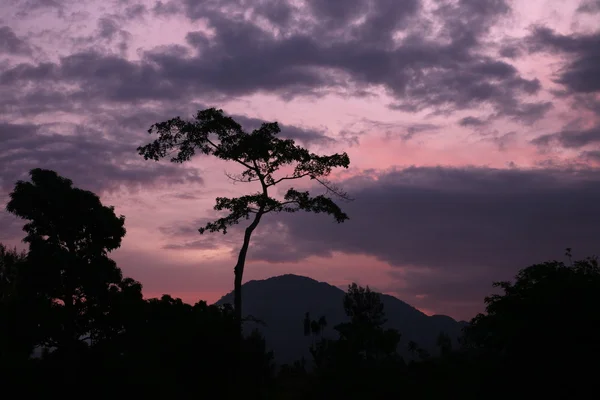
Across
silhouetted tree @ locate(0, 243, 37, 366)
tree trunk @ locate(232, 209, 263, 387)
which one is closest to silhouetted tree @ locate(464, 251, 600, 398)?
tree trunk @ locate(232, 209, 263, 387)

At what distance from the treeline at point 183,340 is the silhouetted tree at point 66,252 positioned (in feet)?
0.21

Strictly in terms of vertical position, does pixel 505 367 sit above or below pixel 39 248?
below

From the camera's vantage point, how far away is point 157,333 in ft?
107

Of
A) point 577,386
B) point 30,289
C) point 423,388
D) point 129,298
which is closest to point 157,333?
point 129,298

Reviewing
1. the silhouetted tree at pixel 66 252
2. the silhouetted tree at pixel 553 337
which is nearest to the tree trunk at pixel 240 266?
the silhouetted tree at pixel 66 252

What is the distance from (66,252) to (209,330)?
47.0 ft

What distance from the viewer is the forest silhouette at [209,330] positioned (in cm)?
3031

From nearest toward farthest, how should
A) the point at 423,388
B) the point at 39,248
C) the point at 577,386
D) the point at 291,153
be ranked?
the point at 577,386
the point at 423,388
the point at 291,153
the point at 39,248

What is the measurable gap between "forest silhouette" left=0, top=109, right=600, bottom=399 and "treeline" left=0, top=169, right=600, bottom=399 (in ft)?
0.21

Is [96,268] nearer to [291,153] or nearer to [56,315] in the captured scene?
[56,315]

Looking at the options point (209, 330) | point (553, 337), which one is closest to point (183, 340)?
point (209, 330)

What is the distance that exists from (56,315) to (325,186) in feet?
57.4

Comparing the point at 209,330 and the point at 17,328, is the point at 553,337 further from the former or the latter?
the point at 17,328

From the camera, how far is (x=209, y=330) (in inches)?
1204
